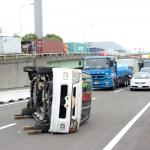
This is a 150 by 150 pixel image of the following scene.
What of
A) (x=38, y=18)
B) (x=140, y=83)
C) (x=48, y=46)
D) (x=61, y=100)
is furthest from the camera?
(x=38, y=18)

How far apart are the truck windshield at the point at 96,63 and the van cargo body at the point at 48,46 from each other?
41997 mm

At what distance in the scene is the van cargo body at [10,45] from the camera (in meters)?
64.7

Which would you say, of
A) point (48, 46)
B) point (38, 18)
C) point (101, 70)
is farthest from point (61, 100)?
point (38, 18)

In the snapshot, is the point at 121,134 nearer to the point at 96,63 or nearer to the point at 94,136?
the point at 94,136

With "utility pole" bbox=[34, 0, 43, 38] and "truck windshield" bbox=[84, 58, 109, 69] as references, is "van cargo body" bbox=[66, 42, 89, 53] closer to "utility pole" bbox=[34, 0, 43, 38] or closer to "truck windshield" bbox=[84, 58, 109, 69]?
"utility pole" bbox=[34, 0, 43, 38]

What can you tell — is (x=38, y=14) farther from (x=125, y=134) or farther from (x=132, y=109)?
Result: (x=125, y=134)

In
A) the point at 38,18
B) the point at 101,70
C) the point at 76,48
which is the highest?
the point at 38,18

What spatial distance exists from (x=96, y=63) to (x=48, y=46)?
44033 mm

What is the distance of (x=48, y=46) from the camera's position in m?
78.6

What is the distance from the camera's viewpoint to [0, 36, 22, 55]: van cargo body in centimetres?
6469

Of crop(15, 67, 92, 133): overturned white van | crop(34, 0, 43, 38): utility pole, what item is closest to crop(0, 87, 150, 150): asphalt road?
crop(15, 67, 92, 133): overturned white van

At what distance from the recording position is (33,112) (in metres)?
16.0

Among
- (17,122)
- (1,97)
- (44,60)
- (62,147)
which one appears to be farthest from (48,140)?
(44,60)

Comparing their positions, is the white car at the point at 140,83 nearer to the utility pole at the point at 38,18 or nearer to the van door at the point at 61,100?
the van door at the point at 61,100
